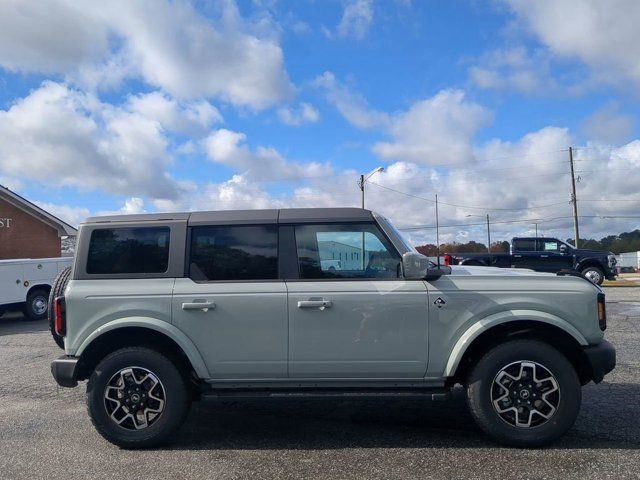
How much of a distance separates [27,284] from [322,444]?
13.3 metres

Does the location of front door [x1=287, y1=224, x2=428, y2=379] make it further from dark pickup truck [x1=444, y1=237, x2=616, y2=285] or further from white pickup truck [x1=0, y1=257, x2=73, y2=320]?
dark pickup truck [x1=444, y1=237, x2=616, y2=285]

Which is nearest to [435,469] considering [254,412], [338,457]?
[338,457]

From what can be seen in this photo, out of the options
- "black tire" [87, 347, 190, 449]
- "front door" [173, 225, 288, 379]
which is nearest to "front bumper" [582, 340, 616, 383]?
"front door" [173, 225, 288, 379]

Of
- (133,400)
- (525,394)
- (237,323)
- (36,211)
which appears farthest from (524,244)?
(36,211)

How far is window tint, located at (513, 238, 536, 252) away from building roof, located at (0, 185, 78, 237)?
20.0m

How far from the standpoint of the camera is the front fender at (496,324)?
4.39m

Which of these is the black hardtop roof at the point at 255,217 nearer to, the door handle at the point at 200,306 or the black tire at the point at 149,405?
the door handle at the point at 200,306

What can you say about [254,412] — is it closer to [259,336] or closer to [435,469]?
[259,336]

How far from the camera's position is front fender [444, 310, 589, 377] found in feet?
14.4

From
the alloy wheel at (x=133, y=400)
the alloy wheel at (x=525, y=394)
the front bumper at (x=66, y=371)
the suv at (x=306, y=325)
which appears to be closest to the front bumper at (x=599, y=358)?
the suv at (x=306, y=325)

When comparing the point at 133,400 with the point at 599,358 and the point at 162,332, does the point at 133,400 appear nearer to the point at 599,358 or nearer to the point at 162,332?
the point at 162,332

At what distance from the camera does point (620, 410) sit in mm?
5352

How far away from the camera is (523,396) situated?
4.42m

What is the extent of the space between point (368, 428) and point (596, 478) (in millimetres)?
1917
